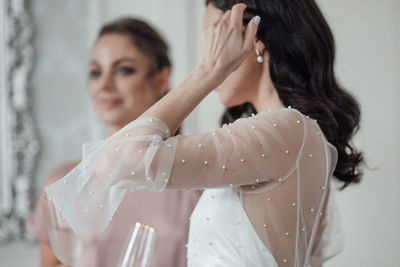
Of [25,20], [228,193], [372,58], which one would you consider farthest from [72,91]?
[228,193]

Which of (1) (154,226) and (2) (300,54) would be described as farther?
(1) (154,226)

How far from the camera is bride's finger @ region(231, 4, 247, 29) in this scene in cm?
98

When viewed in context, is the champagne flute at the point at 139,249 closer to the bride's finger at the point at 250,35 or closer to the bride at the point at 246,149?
the bride at the point at 246,149

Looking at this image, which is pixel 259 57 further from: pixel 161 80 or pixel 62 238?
pixel 161 80

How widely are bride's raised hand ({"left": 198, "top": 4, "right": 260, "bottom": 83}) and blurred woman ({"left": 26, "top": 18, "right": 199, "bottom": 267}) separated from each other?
32.8 inches

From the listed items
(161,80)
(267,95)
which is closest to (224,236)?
(267,95)

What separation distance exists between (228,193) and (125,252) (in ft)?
0.80

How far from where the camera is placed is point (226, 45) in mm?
967

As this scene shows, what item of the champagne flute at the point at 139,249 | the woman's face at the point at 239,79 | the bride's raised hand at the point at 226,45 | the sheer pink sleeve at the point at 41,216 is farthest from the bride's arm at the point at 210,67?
the sheer pink sleeve at the point at 41,216

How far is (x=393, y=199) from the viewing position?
1672 mm

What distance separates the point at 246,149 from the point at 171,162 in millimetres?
135

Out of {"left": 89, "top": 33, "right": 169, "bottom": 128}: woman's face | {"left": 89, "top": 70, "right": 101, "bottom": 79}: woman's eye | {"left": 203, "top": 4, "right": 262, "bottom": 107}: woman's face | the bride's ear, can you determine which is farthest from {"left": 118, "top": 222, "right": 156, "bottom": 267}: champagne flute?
{"left": 89, "top": 70, "right": 101, "bottom": 79}: woman's eye

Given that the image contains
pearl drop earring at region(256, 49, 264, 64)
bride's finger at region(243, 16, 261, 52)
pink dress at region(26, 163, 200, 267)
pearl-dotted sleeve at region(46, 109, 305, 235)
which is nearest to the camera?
pearl-dotted sleeve at region(46, 109, 305, 235)

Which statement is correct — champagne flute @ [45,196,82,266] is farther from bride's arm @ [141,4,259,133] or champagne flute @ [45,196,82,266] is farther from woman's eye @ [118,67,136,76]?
woman's eye @ [118,67,136,76]
